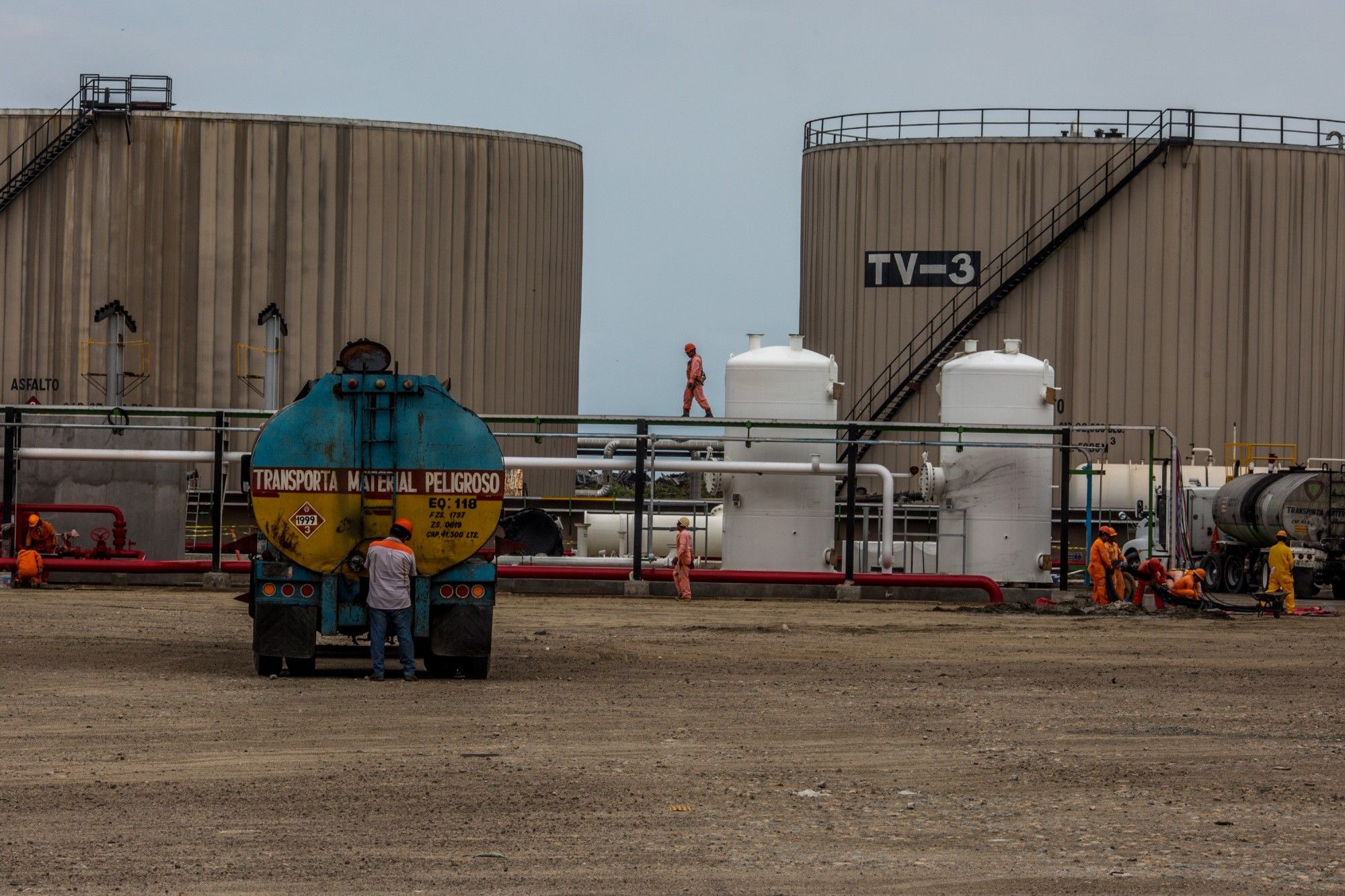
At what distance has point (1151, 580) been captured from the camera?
2558cm

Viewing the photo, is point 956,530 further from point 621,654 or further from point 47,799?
point 47,799

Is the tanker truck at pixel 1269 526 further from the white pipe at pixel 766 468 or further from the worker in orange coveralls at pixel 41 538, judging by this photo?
the worker in orange coveralls at pixel 41 538

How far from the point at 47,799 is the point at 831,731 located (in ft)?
17.7

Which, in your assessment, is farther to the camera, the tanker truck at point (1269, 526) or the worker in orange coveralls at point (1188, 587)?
the tanker truck at point (1269, 526)

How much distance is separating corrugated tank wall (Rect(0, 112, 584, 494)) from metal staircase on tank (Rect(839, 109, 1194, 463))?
8573 millimetres

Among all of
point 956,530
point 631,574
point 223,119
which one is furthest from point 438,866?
point 223,119

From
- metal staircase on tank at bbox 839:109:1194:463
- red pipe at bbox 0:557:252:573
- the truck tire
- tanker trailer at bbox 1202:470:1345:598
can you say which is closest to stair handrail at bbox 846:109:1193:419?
metal staircase on tank at bbox 839:109:1194:463

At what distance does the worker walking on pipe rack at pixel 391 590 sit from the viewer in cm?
1464

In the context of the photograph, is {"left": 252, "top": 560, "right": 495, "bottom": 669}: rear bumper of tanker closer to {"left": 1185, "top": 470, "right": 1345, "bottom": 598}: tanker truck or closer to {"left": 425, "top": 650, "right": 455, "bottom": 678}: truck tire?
{"left": 425, "top": 650, "right": 455, "bottom": 678}: truck tire

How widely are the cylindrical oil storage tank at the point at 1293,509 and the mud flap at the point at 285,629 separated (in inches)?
859

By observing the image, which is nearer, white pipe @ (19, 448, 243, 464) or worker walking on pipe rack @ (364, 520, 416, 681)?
worker walking on pipe rack @ (364, 520, 416, 681)

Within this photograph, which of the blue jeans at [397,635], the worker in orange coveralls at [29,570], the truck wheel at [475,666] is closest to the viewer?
the blue jeans at [397,635]

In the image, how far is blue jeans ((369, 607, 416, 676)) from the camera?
48.8 feet

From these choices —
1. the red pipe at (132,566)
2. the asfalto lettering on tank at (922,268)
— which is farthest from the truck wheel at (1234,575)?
the red pipe at (132,566)
